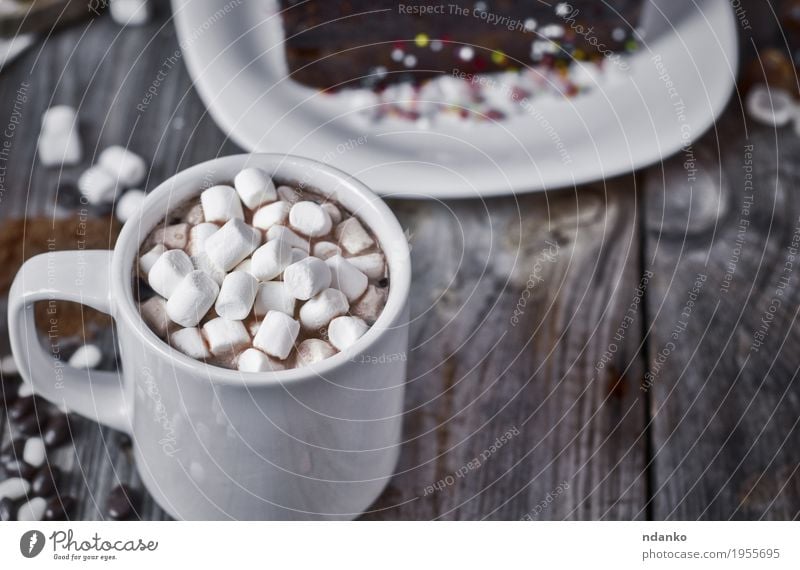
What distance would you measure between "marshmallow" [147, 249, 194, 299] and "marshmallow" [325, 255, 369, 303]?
42 mm

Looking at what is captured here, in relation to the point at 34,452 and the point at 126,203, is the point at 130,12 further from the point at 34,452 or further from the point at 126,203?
the point at 34,452

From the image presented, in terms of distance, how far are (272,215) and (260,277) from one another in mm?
20

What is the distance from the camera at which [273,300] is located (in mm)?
270

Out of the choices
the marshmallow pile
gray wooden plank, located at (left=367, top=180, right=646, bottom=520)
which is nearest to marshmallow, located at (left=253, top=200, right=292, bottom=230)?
the marshmallow pile

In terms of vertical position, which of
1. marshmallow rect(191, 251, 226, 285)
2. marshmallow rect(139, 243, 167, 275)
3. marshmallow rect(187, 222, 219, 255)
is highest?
marshmallow rect(187, 222, 219, 255)

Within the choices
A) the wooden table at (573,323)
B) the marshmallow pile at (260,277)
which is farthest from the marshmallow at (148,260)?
the wooden table at (573,323)

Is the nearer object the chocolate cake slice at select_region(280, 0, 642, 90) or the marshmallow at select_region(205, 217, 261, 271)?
the marshmallow at select_region(205, 217, 261, 271)

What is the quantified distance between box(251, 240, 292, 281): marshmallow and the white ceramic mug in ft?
0.08

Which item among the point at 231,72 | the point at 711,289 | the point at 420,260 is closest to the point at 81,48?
the point at 231,72

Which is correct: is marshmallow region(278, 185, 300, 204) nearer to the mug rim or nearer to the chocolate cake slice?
the mug rim

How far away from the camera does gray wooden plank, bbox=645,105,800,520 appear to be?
1.15ft

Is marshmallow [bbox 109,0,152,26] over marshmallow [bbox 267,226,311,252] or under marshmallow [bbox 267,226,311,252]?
over

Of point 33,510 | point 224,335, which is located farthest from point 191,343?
point 33,510
